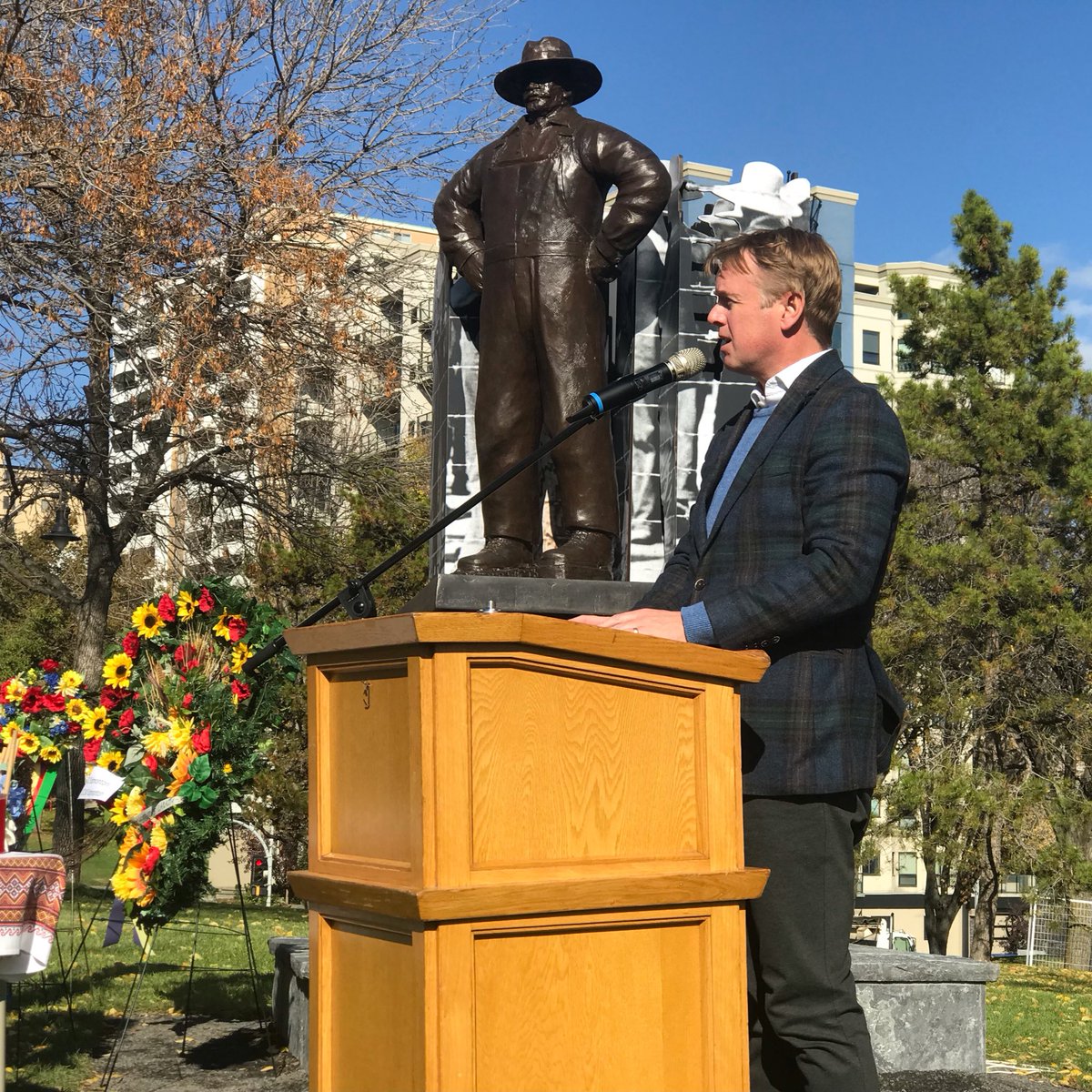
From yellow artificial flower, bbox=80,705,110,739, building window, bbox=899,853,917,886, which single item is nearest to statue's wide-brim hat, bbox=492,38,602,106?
yellow artificial flower, bbox=80,705,110,739

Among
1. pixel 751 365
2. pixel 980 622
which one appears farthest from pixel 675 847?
pixel 980 622

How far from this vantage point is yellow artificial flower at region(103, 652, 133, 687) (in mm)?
5637

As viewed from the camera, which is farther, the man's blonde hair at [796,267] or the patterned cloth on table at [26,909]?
the patterned cloth on table at [26,909]

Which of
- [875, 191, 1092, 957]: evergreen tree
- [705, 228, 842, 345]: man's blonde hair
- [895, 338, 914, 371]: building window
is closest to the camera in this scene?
[705, 228, 842, 345]: man's blonde hair

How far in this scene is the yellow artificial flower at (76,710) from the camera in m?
5.59

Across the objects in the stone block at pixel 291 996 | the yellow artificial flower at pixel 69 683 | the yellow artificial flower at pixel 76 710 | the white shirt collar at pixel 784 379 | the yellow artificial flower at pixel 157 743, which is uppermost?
the white shirt collar at pixel 784 379

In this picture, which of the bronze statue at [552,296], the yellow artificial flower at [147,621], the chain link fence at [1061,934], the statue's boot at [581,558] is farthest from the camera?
the chain link fence at [1061,934]

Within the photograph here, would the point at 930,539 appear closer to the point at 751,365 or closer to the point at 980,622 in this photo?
the point at 980,622

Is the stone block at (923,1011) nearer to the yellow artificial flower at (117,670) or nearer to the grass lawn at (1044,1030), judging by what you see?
the grass lawn at (1044,1030)

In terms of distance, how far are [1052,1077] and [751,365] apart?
4406 mm

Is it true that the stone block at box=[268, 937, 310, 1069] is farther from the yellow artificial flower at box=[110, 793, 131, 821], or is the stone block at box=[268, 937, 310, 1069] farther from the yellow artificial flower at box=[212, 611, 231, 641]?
the yellow artificial flower at box=[212, 611, 231, 641]

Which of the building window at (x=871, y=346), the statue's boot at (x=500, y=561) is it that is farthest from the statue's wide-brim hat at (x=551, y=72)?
the building window at (x=871, y=346)

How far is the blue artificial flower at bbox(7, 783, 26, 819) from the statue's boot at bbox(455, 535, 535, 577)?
6.46ft

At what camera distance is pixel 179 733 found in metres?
5.44
